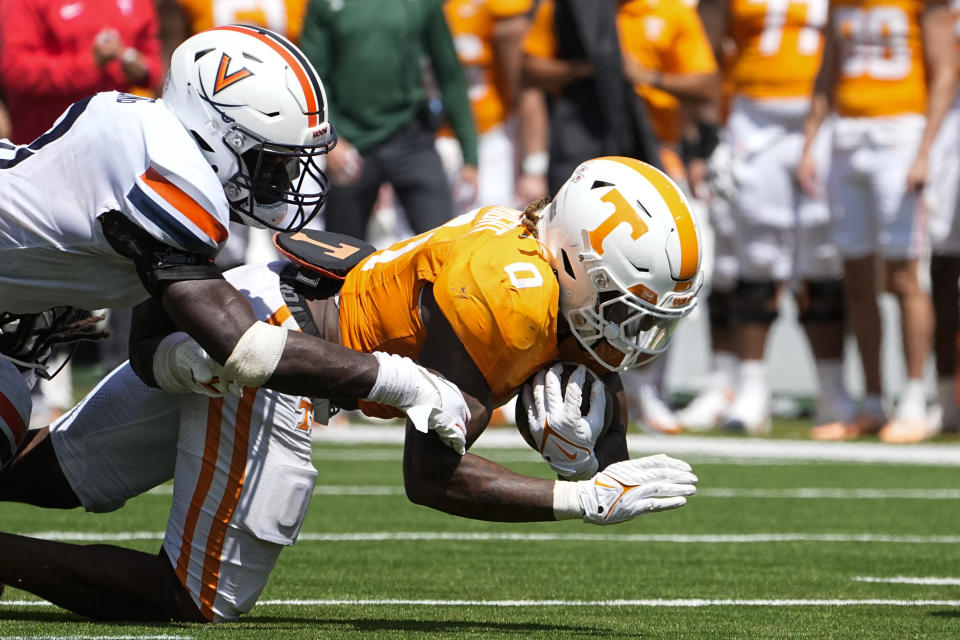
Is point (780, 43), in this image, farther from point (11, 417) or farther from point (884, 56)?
point (11, 417)

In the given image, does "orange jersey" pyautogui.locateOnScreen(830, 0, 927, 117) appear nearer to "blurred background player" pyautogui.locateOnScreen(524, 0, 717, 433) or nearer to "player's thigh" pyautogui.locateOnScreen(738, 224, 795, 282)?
"blurred background player" pyautogui.locateOnScreen(524, 0, 717, 433)

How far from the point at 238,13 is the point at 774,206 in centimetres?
300

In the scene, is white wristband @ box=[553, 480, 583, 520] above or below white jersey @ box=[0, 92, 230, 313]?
below

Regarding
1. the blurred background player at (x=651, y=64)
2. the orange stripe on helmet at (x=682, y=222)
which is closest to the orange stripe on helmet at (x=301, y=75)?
the orange stripe on helmet at (x=682, y=222)

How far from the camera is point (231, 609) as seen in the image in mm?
3828

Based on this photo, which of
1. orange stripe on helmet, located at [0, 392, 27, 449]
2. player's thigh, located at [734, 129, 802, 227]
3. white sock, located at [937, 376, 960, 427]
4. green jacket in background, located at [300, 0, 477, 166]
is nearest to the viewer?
orange stripe on helmet, located at [0, 392, 27, 449]

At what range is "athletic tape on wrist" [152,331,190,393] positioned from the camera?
3770 millimetres

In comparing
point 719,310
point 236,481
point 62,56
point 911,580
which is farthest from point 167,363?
point 719,310

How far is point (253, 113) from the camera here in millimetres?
3730

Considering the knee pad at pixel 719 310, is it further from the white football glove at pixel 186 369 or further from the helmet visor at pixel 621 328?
the white football glove at pixel 186 369

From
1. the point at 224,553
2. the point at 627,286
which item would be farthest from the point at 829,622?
the point at 224,553

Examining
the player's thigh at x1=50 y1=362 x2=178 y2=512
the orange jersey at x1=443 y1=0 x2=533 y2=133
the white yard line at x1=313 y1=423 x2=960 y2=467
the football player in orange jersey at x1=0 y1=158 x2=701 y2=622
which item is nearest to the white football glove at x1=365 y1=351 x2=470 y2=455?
the football player in orange jersey at x1=0 y1=158 x2=701 y2=622

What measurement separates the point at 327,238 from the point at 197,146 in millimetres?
666

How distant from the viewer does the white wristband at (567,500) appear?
3.55m
